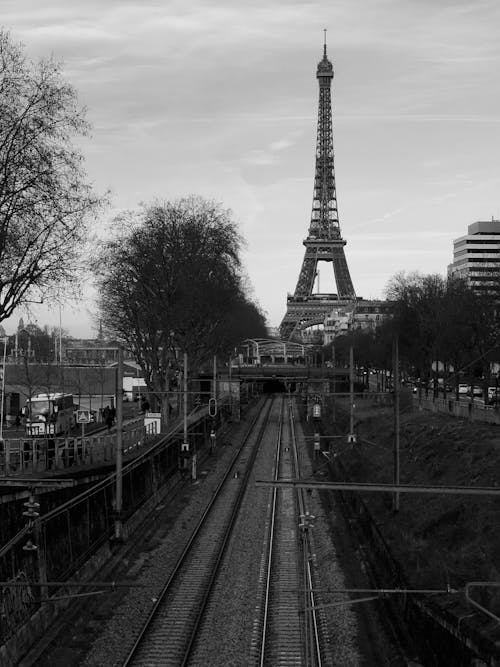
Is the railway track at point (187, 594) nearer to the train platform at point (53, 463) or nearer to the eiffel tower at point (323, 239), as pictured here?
the train platform at point (53, 463)

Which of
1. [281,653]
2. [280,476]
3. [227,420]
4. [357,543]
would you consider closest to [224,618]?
[281,653]

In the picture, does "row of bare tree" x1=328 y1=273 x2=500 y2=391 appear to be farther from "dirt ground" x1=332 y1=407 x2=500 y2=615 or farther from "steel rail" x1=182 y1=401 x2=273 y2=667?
"steel rail" x1=182 y1=401 x2=273 y2=667

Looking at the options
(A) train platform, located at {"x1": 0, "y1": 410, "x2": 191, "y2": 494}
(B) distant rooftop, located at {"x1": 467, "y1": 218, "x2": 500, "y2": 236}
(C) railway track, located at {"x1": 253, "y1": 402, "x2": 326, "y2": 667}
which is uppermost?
(B) distant rooftop, located at {"x1": 467, "y1": 218, "x2": 500, "y2": 236}

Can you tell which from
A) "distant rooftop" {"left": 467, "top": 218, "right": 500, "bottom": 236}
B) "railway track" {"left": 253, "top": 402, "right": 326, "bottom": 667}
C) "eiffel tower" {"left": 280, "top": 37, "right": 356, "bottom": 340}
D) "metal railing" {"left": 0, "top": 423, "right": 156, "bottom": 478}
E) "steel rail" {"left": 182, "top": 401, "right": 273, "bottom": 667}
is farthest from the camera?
"eiffel tower" {"left": 280, "top": 37, "right": 356, "bottom": 340}

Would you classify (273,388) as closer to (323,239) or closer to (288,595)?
(323,239)

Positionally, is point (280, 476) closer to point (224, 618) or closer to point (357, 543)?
point (357, 543)

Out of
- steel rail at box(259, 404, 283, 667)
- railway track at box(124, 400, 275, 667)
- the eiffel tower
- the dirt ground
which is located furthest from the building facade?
railway track at box(124, 400, 275, 667)

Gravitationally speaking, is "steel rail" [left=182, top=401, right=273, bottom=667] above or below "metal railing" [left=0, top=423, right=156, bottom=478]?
below
